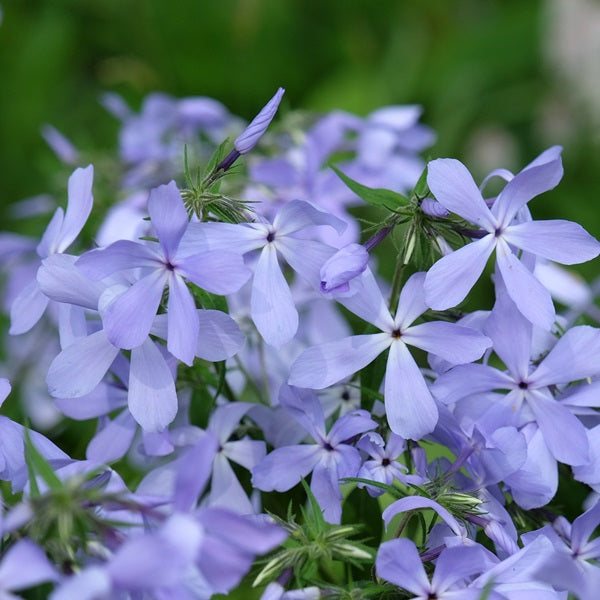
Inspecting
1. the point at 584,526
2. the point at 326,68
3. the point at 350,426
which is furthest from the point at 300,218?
the point at 326,68

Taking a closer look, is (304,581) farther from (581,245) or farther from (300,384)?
(581,245)

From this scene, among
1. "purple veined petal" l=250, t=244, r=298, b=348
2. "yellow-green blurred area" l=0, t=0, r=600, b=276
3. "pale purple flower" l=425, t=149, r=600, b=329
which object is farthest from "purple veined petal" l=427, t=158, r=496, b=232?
"yellow-green blurred area" l=0, t=0, r=600, b=276

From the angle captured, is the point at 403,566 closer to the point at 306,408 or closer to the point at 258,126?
the point at 306,408

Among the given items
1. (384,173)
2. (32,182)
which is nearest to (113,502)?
(384,173)

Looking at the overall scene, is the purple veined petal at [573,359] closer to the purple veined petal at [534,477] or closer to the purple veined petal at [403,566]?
the purple veined petal at [534,477]

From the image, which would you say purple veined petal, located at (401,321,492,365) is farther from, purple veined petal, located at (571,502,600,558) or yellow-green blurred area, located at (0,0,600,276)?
yellow-green blurred area, located at (0,0,600,276)
